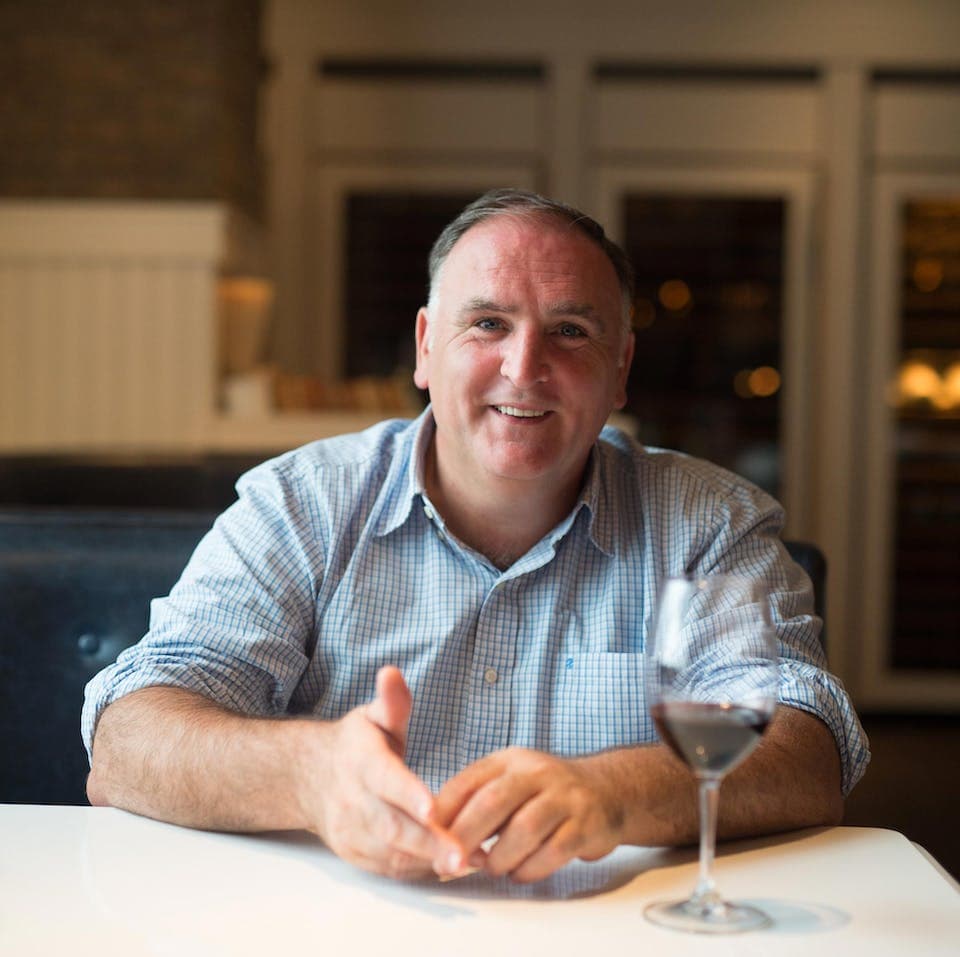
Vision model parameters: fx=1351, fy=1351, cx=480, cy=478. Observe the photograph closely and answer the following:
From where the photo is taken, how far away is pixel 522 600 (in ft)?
5.26

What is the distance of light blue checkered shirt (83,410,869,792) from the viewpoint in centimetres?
153

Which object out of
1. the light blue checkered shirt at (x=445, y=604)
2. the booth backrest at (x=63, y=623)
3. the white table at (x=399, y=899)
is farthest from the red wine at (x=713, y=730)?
the booth backrest at (x=63, y=623)

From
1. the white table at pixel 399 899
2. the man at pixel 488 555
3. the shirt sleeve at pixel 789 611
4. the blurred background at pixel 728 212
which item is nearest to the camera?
the white table at pixel 399 899

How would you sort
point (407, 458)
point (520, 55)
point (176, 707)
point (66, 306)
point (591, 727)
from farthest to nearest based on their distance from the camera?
point (520, 55) → point (66, 306) → point (407, 458) → point (591, 727) → point (176, 707)

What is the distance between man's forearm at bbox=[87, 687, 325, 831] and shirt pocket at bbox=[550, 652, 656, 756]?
1.36 feet

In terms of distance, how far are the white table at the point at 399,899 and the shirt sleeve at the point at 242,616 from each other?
26 cm

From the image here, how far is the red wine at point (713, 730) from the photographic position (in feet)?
3.08

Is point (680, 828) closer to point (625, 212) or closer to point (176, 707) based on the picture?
point (176, 707)

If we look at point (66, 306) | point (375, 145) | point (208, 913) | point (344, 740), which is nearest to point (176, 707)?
point (344, 740)

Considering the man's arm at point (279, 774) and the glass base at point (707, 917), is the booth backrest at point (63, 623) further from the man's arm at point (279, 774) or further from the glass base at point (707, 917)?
the glass base at point (707, 917)

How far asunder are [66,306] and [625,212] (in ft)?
8.14

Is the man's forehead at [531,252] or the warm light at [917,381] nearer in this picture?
the man's forehead at [531,252]

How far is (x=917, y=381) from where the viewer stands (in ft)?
18.6

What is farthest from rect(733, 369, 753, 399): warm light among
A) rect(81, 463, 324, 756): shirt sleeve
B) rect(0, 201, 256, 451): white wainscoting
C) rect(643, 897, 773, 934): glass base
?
rect(643, 897, 773, 934): glass base
